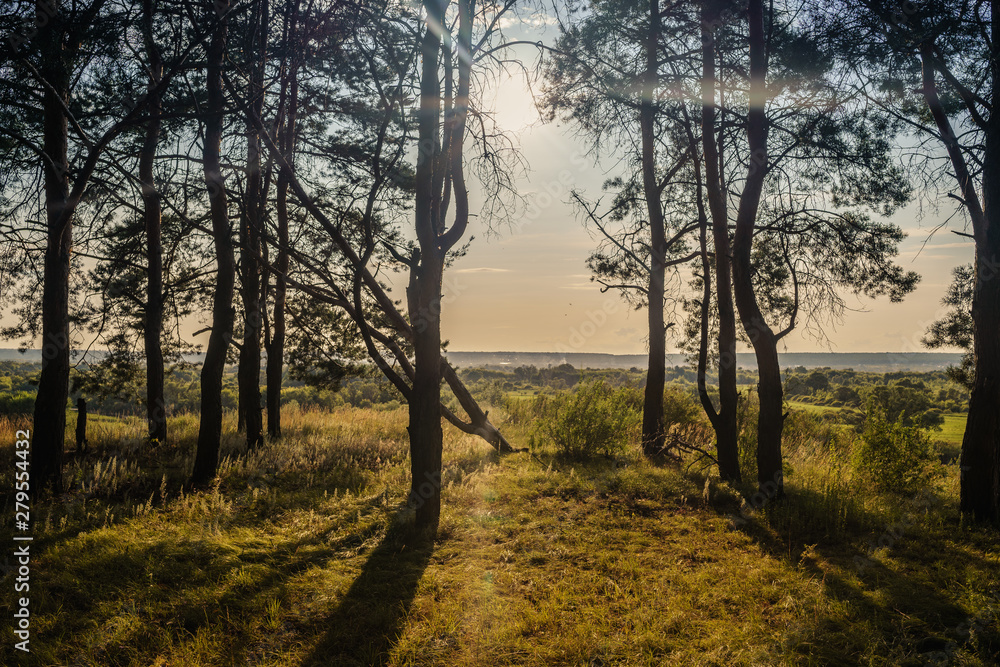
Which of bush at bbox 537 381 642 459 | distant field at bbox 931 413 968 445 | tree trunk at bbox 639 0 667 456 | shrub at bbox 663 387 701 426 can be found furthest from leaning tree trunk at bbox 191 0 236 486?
distant field at bbox 931 413 968 445

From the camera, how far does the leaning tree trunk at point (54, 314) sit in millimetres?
Result: 6281

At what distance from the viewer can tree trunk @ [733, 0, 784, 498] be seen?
21.8ft

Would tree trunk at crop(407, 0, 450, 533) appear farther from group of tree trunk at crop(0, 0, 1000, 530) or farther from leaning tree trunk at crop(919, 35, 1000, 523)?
leaning tree trunk at crop(919, 35, 1000, 523)

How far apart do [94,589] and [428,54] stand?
617cm

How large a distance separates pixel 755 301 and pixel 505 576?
4.71 m

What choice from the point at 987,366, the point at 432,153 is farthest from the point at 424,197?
the point at 987,366

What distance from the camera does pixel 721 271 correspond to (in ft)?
24.3

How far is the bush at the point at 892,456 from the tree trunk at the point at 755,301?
7.55ft

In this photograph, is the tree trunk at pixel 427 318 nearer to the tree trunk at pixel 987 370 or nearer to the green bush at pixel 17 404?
the tree trunk at pixel 987 370

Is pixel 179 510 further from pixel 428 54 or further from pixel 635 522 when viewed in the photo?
pixel 428 54

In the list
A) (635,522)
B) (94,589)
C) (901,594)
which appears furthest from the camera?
(635,522)

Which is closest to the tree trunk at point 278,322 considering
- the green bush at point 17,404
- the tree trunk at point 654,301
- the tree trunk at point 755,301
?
the tree trunk at point 654,301

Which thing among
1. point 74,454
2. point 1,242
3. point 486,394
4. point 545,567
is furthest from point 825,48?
point 486,394

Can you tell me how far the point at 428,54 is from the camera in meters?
5.92
